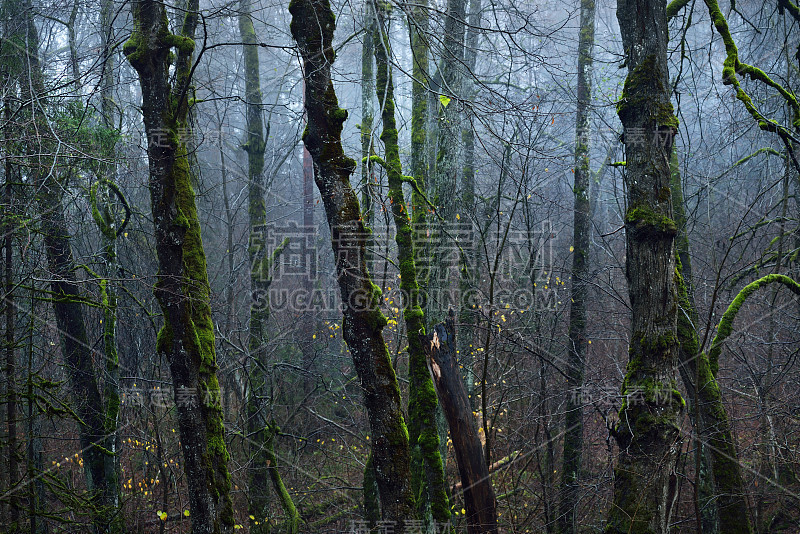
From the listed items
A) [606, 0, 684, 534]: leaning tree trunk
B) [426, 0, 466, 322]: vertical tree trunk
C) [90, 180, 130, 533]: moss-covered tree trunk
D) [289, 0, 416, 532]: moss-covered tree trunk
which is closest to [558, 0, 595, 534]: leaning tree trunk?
[426, 0, 466, 322]: vertical tree trunk

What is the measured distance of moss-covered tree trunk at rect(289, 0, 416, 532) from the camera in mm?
4242

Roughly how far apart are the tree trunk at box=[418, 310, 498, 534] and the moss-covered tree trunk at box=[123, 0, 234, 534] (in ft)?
7.27

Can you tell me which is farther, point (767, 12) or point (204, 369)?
point (767, 12)

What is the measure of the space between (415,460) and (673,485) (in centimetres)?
313

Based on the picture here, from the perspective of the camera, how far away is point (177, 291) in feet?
17.0

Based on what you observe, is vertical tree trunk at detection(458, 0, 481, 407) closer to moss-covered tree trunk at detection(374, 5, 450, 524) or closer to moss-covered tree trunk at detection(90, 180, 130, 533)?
moss-covered tree trunk at detection(374, 5, 450, 524)

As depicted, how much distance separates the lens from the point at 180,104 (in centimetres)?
520

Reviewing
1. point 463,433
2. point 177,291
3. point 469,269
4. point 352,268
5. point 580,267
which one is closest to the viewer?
point 352,268

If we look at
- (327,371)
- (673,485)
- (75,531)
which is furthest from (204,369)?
(327,371)

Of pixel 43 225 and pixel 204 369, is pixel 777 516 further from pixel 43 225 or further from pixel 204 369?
pixel 43 225

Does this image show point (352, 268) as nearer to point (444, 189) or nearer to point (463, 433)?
point (463, 433)

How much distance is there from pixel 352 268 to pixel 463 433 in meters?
1.94

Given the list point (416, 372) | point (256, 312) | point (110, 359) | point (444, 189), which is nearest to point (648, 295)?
point (416, 372)

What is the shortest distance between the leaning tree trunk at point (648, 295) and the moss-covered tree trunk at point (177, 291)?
354 cm
